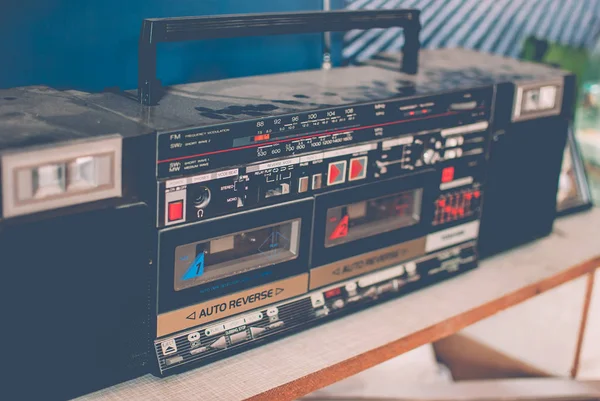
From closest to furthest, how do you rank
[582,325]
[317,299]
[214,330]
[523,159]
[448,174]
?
1. [214,330]
2. [317,299]
3. [448,174]
4. [523,159]
5. [582,325]

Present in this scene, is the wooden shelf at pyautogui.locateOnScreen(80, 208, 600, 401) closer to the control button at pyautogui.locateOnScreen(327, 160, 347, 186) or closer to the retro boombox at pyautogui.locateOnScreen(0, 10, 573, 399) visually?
the retro boombox at pyautogui.locateOnScreen(0, 10, 573, 399)

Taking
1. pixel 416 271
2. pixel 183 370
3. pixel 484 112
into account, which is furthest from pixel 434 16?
pixel 183 370

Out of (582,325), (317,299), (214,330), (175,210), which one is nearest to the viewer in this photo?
(175,210)

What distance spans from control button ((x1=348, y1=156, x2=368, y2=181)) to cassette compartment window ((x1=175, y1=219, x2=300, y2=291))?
109 millimetres

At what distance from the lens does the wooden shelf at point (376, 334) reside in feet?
3.37

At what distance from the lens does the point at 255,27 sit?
Result: 111 centimetres

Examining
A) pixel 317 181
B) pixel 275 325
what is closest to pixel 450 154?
pixel 317 181

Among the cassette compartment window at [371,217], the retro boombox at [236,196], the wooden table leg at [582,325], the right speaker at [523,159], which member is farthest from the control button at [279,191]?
the wooden table leg at [582,325]

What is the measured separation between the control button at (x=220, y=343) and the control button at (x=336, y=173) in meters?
0.26

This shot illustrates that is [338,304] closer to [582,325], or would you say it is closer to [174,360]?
[174,360]

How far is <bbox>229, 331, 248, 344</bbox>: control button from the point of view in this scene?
3.53 ft

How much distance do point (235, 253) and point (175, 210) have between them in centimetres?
14

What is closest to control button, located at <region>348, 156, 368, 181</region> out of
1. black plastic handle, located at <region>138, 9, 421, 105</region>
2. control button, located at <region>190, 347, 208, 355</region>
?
black plastic handle, located at <region>138, 9, 421, 105</region>

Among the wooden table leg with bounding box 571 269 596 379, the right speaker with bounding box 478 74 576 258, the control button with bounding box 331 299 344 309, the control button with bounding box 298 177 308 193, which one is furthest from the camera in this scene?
the wooden table leg with bounding box 571 269 596 379
